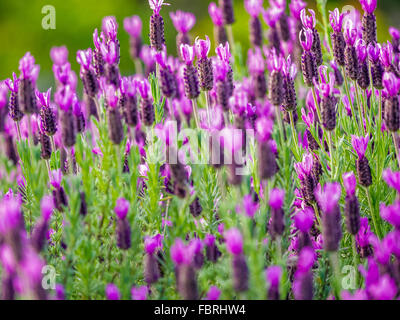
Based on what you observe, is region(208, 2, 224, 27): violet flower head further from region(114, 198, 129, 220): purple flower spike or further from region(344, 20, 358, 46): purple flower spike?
Result: region(114, 198, 129, 220): purple flower spike

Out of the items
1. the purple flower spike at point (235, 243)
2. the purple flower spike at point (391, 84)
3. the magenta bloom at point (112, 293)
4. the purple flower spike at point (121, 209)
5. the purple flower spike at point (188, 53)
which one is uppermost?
the purple flower spike at point (188, 53)

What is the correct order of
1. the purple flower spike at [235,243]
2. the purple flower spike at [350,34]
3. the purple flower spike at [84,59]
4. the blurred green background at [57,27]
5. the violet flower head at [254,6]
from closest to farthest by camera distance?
the purple flower spike at [235,243] → the purple flower spike at [84,59] → the purple flower spike at [350,34] → the violet flower head at [254,6] → the blurred green background at [57,27]

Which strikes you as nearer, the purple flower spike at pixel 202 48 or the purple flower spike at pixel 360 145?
the purple flower spike at pixel 360 145

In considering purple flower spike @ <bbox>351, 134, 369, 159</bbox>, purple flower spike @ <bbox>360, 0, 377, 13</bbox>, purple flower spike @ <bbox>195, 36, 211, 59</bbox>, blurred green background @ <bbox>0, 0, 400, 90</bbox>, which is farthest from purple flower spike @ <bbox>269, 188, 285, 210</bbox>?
blurred green background @ <bbox>0, 0, 400, 90</bbox>

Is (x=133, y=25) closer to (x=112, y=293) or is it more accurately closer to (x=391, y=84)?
(x=391, y=84)

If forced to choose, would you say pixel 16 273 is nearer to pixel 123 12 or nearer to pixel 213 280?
pixel 213 280

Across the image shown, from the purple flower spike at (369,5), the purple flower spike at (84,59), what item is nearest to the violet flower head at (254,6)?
the purple flower spike at (369,5)

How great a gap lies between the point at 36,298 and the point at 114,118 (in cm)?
62

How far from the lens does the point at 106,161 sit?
1.74 meters

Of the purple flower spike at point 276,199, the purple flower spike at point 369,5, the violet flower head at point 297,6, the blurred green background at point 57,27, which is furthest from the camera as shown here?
the blurred green background at point 57,27

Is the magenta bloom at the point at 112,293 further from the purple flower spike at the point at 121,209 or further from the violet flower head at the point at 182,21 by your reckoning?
the violet flower head at the point at 182,21

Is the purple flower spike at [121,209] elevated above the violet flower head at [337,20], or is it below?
below

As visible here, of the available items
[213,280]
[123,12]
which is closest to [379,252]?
[213,280]

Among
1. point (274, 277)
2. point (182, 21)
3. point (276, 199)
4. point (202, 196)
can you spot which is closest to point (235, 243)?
point (274, 277)
